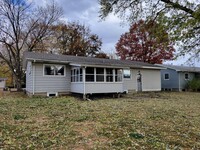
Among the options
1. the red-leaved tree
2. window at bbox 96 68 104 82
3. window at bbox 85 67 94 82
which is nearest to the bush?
the red-leaved tree

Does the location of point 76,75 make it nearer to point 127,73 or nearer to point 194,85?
point 127,73

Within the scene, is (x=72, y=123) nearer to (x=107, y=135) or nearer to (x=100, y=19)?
(x=107, y=135)

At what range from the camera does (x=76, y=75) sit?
15180mm

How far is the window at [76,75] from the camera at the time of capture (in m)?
14.6

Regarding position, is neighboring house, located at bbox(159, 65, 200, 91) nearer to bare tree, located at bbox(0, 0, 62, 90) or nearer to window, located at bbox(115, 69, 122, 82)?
window, located at bbox(115, 69, 122, 82)

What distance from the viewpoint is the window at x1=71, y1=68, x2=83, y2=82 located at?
1460 centimetres

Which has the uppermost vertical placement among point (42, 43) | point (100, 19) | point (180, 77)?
point (42, 43)

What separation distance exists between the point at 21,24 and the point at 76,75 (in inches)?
494

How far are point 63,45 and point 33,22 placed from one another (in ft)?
27.3

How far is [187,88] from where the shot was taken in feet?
82.0

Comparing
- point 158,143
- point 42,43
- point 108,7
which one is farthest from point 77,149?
point 42,43

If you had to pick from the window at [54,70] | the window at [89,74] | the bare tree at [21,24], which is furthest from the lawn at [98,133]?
the bare tree at [21,24]

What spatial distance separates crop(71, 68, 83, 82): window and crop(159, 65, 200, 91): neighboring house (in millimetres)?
14542

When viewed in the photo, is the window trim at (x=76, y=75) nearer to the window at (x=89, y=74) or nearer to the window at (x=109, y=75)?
the window at (x=89, y=74)
